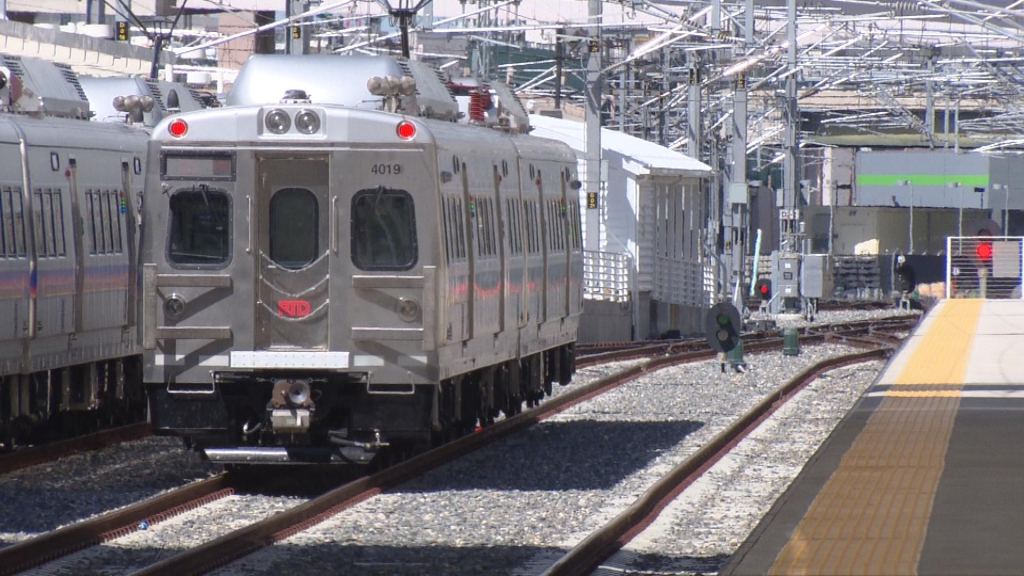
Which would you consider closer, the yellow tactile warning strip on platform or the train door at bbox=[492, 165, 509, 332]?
the yellow tactile warning strip on platform

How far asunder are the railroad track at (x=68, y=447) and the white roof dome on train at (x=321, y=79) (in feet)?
10.6

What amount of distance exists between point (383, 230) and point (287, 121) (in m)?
1.04

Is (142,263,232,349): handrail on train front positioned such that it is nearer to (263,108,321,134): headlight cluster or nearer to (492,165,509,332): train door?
(263,108,321,134): headlight cluster

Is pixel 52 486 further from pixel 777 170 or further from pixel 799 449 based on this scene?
pixel 777 170

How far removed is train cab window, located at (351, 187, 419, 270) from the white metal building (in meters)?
19.6

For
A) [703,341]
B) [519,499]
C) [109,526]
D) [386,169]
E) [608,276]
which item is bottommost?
[703,341]

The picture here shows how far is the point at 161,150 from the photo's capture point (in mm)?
12820

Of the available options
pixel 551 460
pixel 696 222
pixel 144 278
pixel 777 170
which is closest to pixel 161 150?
pixel 144 278

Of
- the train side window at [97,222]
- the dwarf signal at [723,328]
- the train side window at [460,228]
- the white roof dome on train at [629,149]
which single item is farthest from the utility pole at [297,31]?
the train side window at [460,228]

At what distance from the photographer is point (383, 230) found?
42.2 feet

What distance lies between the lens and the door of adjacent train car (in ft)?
41.9

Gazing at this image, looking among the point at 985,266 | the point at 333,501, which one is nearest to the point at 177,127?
the point at 333,501

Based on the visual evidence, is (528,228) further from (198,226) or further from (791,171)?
Result: (791,171)

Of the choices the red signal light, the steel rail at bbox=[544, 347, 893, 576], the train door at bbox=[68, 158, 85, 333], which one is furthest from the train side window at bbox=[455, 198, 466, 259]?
the red signal light
